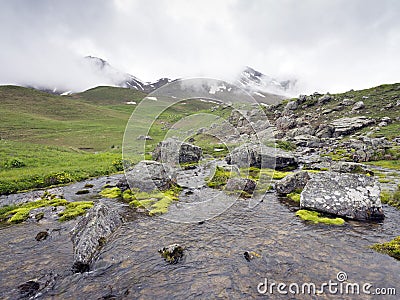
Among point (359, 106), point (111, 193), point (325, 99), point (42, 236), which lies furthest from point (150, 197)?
point (325, 99)

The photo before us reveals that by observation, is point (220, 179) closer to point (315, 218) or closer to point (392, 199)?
point (315, 218)

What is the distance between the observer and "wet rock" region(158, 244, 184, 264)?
9926 mm

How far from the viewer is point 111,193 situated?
2017 centimetres

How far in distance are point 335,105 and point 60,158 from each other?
8451cm

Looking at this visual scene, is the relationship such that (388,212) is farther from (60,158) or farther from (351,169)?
(60,158)

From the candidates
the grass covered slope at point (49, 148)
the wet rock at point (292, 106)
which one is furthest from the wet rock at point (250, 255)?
the wet rock at point (292, 106)

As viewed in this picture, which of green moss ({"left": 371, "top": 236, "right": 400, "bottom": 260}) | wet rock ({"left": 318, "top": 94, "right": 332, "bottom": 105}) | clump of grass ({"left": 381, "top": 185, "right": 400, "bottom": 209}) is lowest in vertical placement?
green moss ({"left": 371, "top": 236, "right": 400, "bottom": 260})

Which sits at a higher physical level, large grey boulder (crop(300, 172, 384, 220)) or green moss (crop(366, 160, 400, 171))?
green moss (crop(366, 160, 400, 171))

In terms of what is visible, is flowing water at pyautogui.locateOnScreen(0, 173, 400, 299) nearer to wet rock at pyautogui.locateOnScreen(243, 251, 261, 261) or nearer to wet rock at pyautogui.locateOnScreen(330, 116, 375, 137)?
wet rock at pyautogui.locateOnScreen(243, 251, 261, 261)

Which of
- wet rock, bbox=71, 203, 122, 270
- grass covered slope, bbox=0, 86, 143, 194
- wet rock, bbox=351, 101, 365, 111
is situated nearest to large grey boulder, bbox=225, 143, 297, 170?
grass covered slope, bbox=0, 86, 143, 194

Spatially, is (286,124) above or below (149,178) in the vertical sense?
above

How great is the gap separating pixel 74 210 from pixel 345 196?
55.2 ft

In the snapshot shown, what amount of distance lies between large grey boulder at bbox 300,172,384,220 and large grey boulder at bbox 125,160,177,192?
35.5 feet

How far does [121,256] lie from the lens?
1026 centimetres
